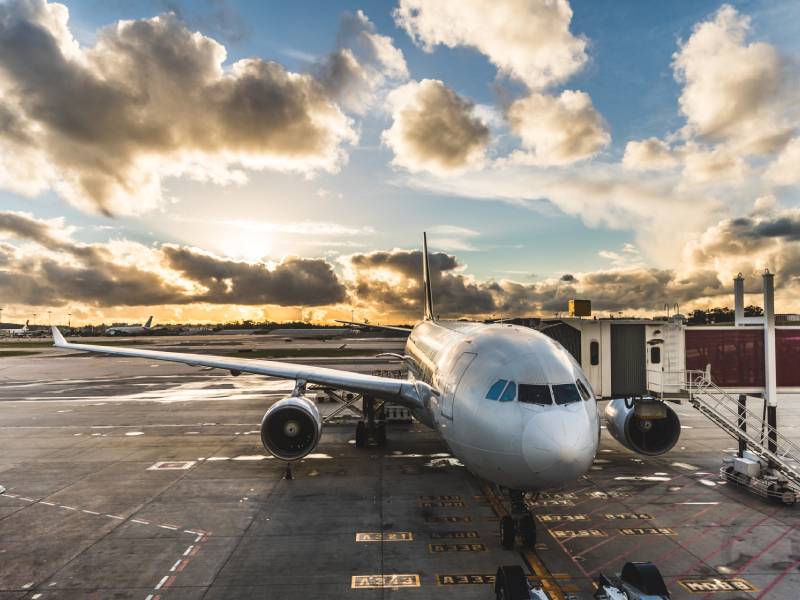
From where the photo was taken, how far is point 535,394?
1003cm

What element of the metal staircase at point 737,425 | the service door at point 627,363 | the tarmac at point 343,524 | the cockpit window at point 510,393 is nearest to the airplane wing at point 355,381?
the tarmac at point 343,524

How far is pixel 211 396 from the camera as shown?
37000 mm

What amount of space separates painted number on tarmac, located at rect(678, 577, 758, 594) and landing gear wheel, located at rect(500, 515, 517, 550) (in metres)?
3.49

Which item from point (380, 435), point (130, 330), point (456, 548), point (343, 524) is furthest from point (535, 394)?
point (130, 330)

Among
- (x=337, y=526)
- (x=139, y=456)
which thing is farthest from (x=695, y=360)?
(x=139, y=456)

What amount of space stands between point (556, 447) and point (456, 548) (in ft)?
13.8

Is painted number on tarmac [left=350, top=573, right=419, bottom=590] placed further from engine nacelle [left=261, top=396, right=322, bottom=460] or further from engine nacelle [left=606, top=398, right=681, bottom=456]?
engine nacelle [left=606, top=398, right=681, bottom=456]

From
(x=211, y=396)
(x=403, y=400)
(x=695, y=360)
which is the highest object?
(x=695, y=360)

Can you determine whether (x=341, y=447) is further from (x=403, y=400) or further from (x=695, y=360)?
(x=695, y=360)

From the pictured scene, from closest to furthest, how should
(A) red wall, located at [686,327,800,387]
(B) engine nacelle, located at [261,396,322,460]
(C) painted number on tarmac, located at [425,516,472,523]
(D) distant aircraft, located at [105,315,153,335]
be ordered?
(C) painted number on tarmac, located at [425,516,472,523], (B) engine nacelle, located at [261,396,322,460], (A) red wall, located at [686,327,800,387], (D) distant aircraft, located at [105,315,153,335]

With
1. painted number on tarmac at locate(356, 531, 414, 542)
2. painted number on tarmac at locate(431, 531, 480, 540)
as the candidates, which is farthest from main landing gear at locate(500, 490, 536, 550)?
painted number on tarmac at locate(356, 531, 414, 542)

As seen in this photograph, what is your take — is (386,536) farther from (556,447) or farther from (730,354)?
(730,354)

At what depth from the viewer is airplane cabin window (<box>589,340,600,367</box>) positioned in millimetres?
17969

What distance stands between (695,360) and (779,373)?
3.40m
